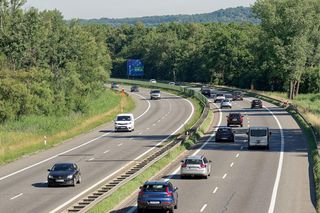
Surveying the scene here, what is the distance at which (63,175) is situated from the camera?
4131cm

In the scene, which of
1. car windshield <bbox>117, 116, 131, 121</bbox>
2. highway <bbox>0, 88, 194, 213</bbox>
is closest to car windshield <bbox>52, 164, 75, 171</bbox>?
highway <bbox>0, 88, 194, 213</bbox>

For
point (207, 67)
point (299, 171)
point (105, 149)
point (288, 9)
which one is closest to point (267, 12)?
point (288, 9)

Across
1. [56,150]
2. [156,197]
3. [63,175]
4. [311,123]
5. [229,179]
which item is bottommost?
[56,150]

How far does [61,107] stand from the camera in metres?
99.7

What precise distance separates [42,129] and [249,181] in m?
→ 37.9

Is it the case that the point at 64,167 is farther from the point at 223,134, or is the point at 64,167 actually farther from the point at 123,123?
the point at 123,123

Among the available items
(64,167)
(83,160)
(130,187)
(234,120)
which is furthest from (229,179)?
(234,120)

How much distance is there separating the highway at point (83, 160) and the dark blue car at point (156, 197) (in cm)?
417

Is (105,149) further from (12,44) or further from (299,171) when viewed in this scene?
(12,44)

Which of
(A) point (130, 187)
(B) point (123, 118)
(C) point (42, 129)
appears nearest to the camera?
(A) point (130, 187)

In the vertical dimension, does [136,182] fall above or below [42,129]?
above

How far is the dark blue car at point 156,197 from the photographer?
31.0 meters

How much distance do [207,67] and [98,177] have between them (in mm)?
136426

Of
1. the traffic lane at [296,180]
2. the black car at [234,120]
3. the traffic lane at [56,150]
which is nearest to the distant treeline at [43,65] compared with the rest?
the traffic lane at [56,150]
